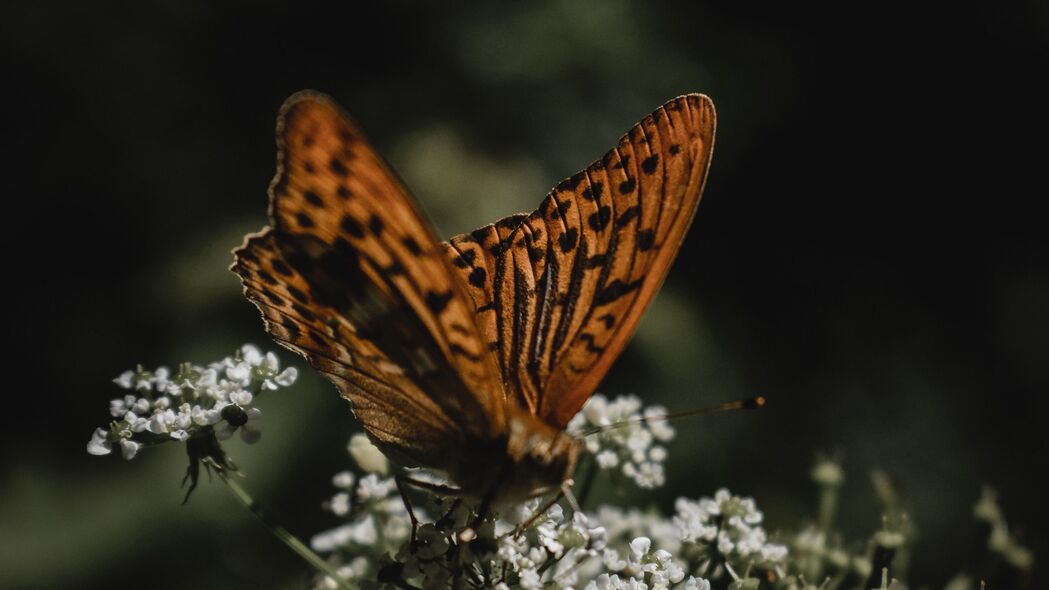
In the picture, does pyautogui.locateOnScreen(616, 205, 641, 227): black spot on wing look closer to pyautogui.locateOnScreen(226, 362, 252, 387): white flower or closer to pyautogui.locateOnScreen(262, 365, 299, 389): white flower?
pyautogui.locateOnScreen(262, 365, 299, 389): white flower

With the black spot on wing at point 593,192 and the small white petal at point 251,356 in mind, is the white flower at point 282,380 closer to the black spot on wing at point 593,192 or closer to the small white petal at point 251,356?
the small white petal at point 251,356

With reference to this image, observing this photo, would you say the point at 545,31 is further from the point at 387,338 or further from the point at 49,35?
the point at 387,338

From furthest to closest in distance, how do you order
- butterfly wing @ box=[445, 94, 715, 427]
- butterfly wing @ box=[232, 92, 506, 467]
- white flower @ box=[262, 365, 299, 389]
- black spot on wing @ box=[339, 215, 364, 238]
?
white flower @ box=[262, 365, 299, 389], butterfly wing @ box=[445, 94, 715, 427], black spot on wing @ box=[339, 215, 364, 238], butterfly wing @ box=[232, 92, 506, 467]

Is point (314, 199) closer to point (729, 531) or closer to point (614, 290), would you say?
point (614, 290)

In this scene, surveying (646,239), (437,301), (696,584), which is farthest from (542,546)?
(646,239)

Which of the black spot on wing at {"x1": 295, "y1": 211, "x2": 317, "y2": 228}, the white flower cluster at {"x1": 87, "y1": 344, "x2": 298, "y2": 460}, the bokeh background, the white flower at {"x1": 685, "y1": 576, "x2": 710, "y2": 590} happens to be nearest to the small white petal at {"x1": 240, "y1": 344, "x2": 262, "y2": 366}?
the white flower cluster at {"x1": 87, "y1": 344, "x2": 298, "y2": 460}

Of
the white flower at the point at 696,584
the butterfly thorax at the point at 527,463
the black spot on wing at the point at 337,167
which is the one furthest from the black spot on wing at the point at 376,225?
the white flower at the point at 696,584

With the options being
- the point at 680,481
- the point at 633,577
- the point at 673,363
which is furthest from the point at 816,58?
the point at 633,577
